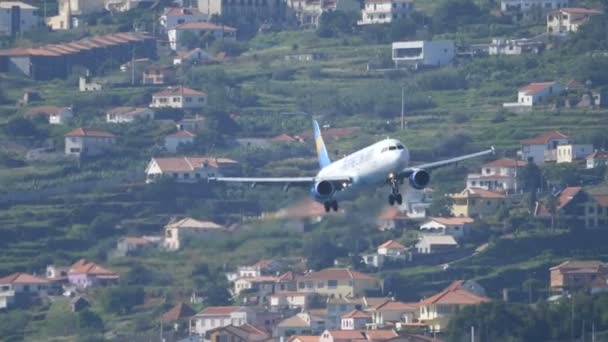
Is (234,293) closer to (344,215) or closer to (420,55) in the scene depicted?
(344,215)

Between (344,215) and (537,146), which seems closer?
(344,215)

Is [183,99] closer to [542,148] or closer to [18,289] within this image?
[542,148]

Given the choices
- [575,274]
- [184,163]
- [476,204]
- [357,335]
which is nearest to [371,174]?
[357,335]

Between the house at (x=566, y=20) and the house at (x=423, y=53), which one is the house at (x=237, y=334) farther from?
the house at (x=566, y=20)

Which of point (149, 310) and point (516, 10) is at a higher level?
point (516, 10)

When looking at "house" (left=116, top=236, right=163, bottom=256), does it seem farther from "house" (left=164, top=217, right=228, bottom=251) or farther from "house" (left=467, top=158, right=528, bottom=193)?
"house" (left=467, top=158, right=528, bottom=193)

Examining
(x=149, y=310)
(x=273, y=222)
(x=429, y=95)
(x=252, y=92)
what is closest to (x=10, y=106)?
(x=252, y=92)

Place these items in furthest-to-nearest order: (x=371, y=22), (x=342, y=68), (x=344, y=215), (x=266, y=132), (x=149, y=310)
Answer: (x=371, y=22) < (x=342, y=68) < (x=266, y=132) < (x=149, y=310) < (x=344, y=215)
